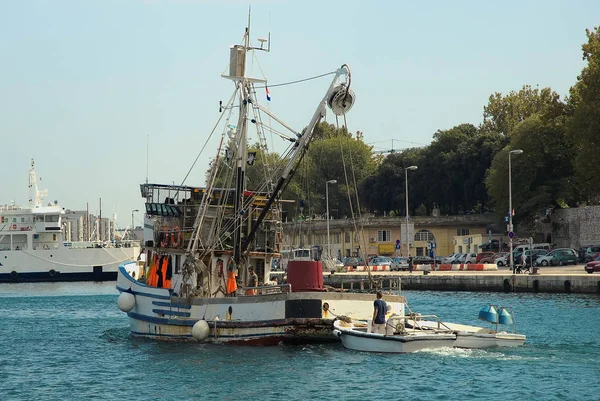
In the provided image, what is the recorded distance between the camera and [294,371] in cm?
3139

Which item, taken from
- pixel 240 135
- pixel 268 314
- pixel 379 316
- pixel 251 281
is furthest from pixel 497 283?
pixel 379 316

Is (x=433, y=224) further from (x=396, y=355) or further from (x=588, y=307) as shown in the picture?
(x=396, y=355)

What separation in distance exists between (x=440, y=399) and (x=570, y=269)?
169 ft

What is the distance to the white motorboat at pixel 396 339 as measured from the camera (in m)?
32.8

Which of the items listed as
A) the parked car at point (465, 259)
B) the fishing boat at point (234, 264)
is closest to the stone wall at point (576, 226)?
the parked car at point (465, 259)

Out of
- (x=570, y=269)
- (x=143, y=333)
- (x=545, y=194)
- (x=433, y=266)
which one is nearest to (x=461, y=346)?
(x=143, y=333)

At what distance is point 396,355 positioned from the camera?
32.9 metres

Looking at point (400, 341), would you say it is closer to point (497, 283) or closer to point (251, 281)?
point (251, 281)

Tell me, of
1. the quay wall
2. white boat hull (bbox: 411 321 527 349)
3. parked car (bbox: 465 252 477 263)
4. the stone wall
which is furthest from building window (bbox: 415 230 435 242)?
white boat hull (bbox: 411 321 527 349)

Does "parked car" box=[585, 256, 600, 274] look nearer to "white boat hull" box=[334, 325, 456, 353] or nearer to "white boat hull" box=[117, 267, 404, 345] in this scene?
"white boat hull" box=[117, 267, 404, 345]

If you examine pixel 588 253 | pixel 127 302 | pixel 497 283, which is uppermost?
pixel 588 253

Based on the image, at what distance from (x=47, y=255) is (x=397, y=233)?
38707 millimetres

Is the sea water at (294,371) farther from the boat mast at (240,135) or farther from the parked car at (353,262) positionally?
the parked car at (353,262)

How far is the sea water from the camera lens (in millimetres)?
28281
